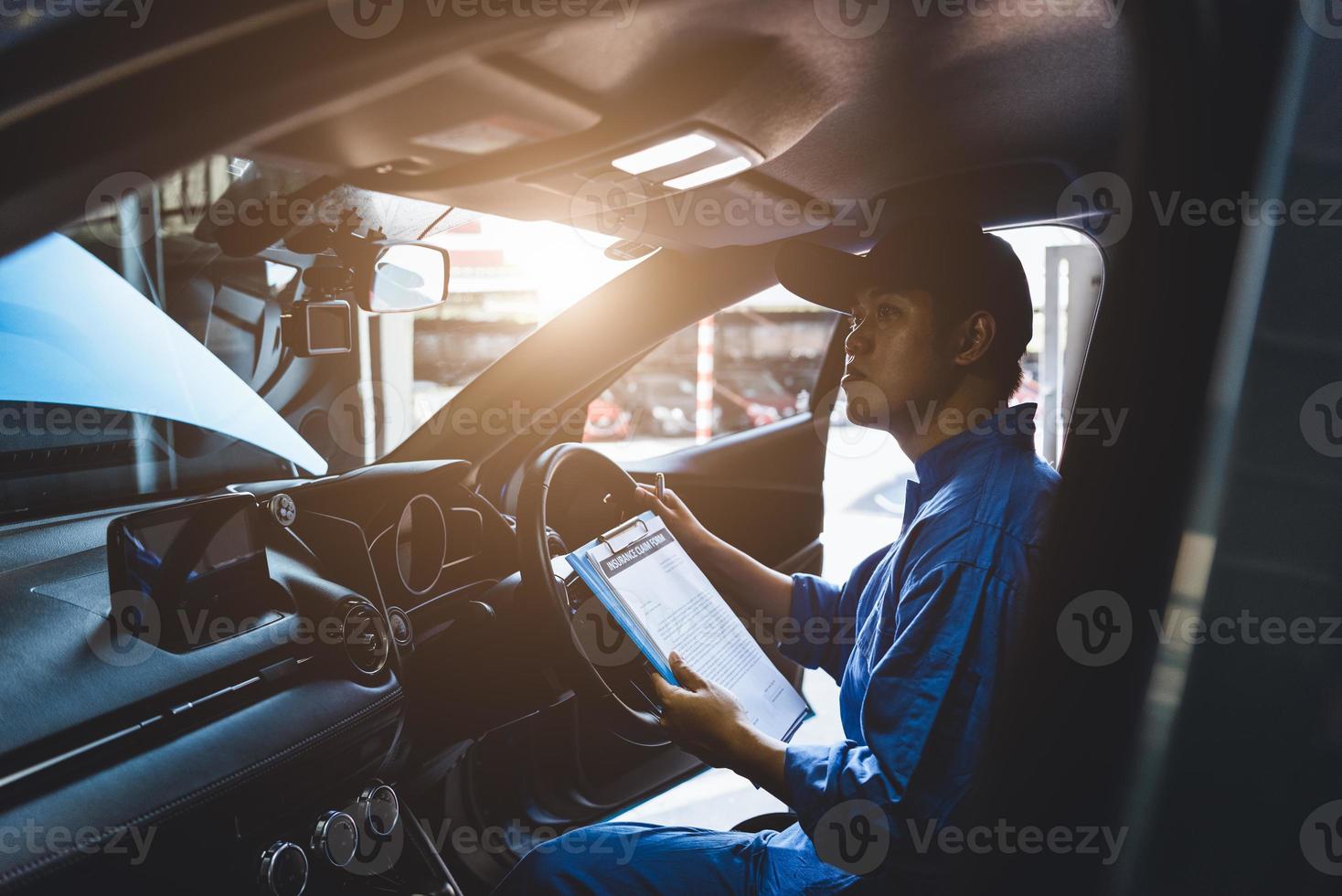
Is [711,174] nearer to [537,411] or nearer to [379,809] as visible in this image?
[537,411]

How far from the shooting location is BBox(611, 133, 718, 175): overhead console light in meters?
1.11

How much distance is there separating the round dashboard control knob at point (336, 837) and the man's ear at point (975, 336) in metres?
1.28

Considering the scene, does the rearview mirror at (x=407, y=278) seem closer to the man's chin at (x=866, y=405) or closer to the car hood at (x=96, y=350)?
the car hood at (x=96, y=350)

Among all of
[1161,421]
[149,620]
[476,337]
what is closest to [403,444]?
[149,620]

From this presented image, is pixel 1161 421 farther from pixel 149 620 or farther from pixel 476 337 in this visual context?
pixel 476 337

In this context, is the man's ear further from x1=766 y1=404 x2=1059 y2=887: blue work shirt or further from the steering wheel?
the steering wheel

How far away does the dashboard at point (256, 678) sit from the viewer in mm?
1004

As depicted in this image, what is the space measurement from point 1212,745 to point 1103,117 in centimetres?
116

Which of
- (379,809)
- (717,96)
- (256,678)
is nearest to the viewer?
(717,96)

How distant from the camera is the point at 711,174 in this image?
127 centimetres

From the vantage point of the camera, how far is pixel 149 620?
119 cm

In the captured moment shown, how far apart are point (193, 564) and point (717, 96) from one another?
3.17ft

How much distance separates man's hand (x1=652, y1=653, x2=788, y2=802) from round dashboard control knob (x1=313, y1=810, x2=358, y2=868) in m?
0.56

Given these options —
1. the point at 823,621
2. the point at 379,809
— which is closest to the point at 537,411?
the point at 823,621
